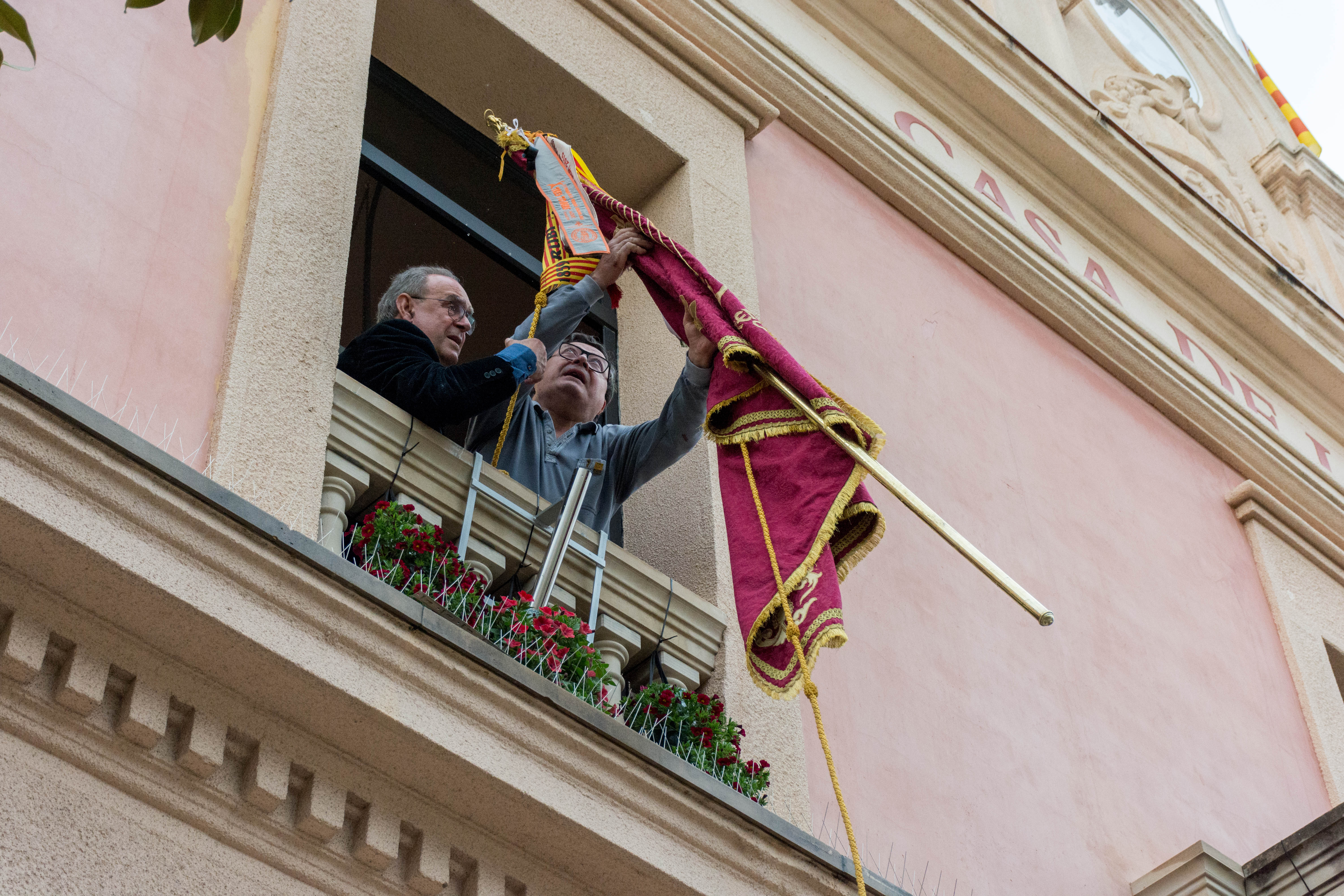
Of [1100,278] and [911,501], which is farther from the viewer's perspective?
[1100,278]

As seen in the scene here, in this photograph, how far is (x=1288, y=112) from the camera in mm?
14188

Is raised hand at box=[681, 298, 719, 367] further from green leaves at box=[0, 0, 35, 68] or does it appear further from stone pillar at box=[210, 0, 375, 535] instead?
green leaves at box=[0, 0, 35, 68]

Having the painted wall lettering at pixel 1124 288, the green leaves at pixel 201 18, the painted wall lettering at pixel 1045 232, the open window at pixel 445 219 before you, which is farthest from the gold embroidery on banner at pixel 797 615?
the painted wall lettering at pixel 1045 232

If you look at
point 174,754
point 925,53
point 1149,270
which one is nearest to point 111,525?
point 174,754

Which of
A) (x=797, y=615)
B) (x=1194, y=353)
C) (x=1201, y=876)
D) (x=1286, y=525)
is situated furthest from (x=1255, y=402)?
(x=797, y=615)

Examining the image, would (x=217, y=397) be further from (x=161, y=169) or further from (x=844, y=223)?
(x=844, y=223)

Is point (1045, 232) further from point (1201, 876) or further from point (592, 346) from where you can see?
point (1201, 876)

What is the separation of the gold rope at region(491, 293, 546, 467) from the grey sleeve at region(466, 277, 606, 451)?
1 cm

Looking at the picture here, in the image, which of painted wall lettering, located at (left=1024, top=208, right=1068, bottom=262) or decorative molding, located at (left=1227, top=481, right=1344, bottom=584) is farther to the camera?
painted wall lettering, located at (left=1024, top=208, right=1068, bottom=262)

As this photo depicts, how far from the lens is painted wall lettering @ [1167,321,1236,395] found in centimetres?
1036

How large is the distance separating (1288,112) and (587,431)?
9658 millimetres

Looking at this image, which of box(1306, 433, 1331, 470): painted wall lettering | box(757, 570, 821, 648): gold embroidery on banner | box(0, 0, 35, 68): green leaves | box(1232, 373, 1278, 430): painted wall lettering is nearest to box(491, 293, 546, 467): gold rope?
box(757, 570, 821, 648): gold embroidery on banner

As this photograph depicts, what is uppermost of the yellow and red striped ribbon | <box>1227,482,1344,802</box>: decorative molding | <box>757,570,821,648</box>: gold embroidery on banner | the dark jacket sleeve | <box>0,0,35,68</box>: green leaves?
the yellow and red striped ribbon

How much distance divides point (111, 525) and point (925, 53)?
671 cm
